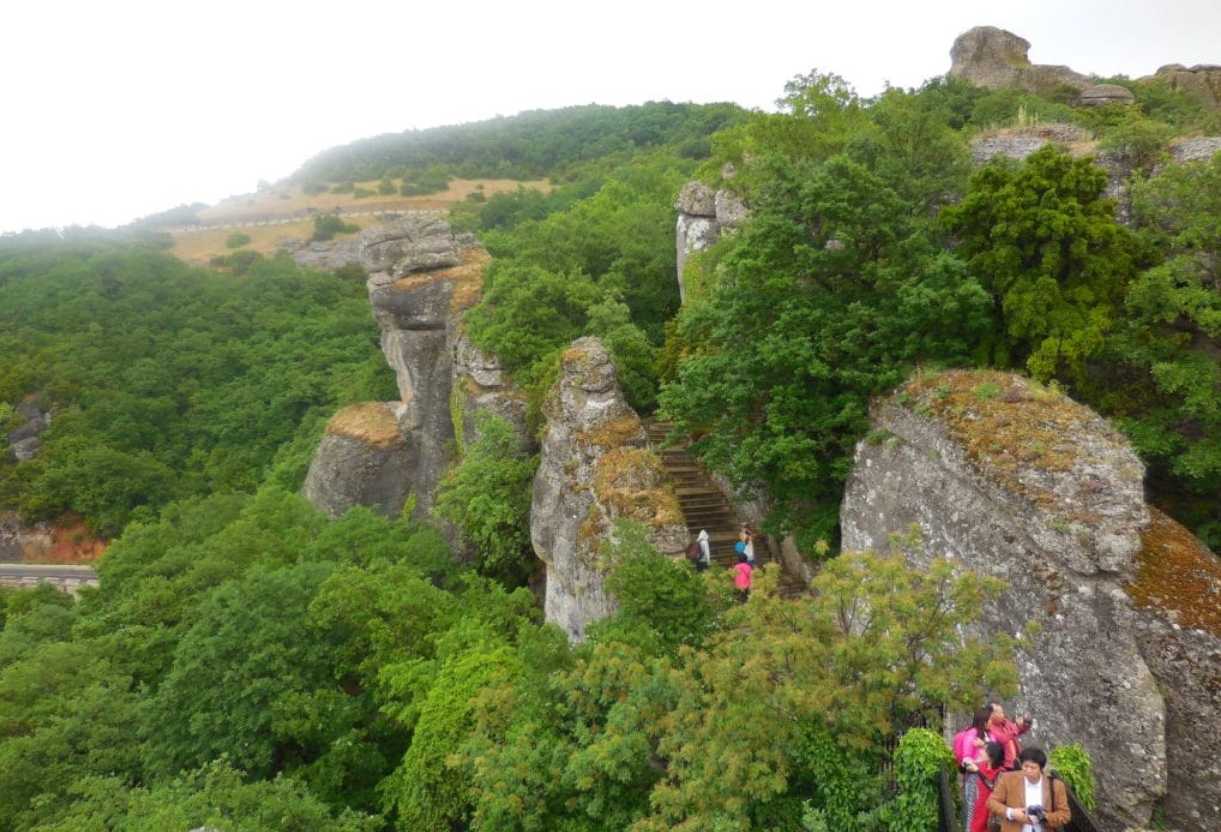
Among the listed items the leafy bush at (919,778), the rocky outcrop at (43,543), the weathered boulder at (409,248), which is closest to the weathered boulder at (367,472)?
the weathered boulder at (409,248)

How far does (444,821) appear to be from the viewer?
40.2 feet

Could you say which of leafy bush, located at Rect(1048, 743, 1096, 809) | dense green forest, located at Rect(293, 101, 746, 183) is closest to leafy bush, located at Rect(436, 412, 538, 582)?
leafy bush, located at Rect(1048, 743, 1096, 809)

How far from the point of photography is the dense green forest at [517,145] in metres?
99.8

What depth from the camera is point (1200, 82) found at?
1220 inches

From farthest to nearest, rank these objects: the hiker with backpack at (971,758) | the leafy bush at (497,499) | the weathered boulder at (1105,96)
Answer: the weathered boulder at (1105,96) → the leafy bush at (497,499) → the hiker with backpack at (971,758)

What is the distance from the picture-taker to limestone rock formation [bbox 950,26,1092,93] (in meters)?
33.9

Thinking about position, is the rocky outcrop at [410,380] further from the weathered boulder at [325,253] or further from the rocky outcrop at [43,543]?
the weathered boulder at [325,253]

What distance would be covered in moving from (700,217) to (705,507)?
10.9 m

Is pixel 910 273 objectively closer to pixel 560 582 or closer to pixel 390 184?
pixel 560 582

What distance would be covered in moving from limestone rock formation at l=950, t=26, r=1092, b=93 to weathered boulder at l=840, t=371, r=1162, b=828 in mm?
31166

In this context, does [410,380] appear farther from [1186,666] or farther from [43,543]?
[43,543]

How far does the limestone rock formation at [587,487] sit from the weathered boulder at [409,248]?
43.7ft

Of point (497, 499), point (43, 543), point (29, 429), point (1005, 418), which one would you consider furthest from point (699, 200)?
point (29, 429)

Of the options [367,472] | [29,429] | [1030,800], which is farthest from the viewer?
[29,429]
